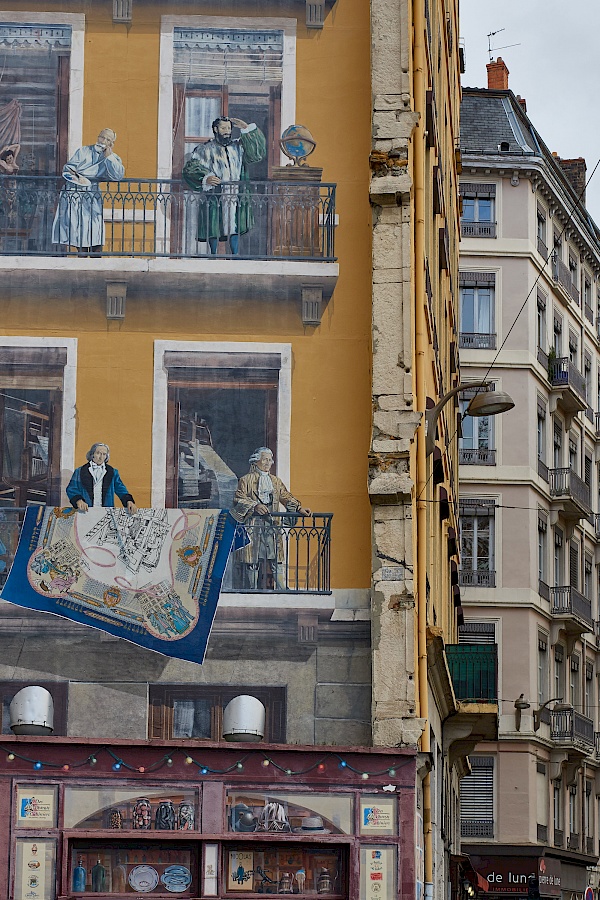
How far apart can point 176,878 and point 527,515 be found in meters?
31.7

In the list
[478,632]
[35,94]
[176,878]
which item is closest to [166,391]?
[35,94]

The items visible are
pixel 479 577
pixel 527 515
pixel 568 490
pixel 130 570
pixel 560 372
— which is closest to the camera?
pixel 130 570

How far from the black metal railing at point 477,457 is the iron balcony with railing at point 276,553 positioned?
29.5 meters

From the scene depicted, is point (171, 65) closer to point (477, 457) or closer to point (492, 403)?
point (492, 403)

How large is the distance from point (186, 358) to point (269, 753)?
14.9 feet

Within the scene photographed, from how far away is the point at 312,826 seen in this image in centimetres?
1656

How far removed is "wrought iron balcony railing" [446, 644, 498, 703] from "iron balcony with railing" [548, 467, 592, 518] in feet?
75.3

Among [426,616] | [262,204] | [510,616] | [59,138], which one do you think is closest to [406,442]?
[426,616]

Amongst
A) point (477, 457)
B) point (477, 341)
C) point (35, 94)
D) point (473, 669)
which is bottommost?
point (473, 669)

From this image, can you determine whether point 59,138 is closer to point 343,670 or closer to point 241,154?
point 241,154

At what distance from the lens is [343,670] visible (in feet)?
57.2

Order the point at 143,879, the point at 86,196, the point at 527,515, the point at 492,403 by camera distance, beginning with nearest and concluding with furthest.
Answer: the point at 143,879 → the point at 492,403 → the point at 86,196 → the point at 527,515

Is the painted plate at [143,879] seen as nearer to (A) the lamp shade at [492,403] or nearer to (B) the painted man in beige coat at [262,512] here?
(B) the painted man in beige coat at [262,512]

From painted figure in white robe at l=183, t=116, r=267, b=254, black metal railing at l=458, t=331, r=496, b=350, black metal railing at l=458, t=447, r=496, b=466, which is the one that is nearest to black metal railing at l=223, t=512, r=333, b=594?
painted figure in white robe at l=183, t=116, r=267, b=254
